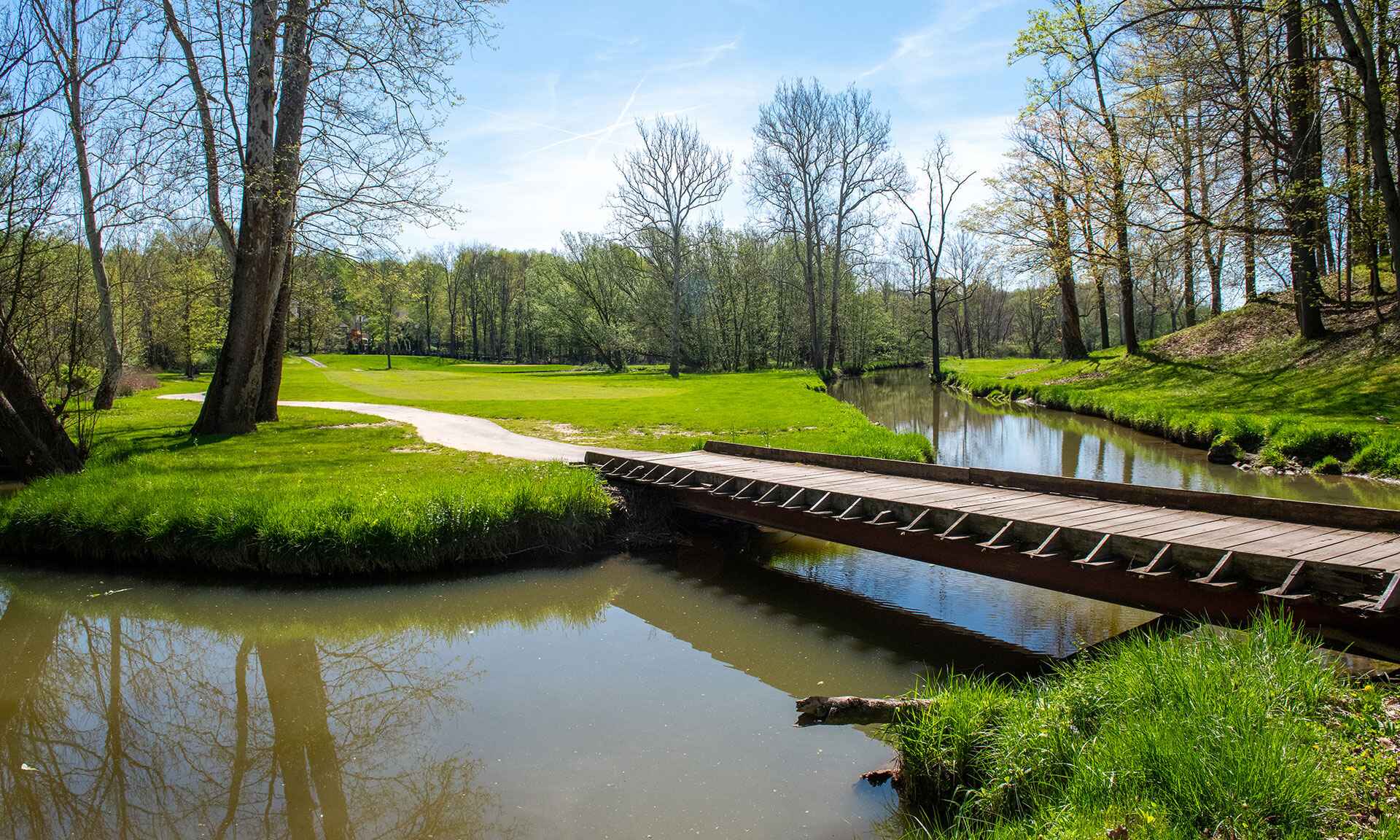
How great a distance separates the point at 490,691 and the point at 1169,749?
4885 mm

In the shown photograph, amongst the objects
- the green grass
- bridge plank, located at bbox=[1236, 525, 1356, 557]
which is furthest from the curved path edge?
bridge plank, located at bbox=[1236, 525, 1356, 557]

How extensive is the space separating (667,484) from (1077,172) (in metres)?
23.7

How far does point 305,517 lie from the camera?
9531mm

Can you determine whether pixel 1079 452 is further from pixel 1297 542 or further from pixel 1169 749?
pixel 1169 749

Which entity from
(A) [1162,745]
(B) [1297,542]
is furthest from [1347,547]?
(A) [1162,745]

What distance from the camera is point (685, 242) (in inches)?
2108

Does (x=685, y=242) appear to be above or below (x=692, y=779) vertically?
above

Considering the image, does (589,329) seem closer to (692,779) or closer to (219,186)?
(219,186)

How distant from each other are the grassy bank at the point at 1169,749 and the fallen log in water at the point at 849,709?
0.08m

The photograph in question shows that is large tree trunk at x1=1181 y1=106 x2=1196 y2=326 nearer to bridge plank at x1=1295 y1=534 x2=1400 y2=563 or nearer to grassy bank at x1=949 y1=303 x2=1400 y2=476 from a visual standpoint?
grassy bank at x1=949 y1=303 x2=1400 y2=476

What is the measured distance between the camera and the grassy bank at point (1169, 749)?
3.12 metres

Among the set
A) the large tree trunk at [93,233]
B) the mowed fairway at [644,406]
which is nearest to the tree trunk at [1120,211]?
the mowed fairway at [644,406]

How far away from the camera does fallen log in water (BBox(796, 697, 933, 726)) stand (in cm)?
472

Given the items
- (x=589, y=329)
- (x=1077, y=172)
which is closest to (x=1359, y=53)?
(x=1077, y=172)
